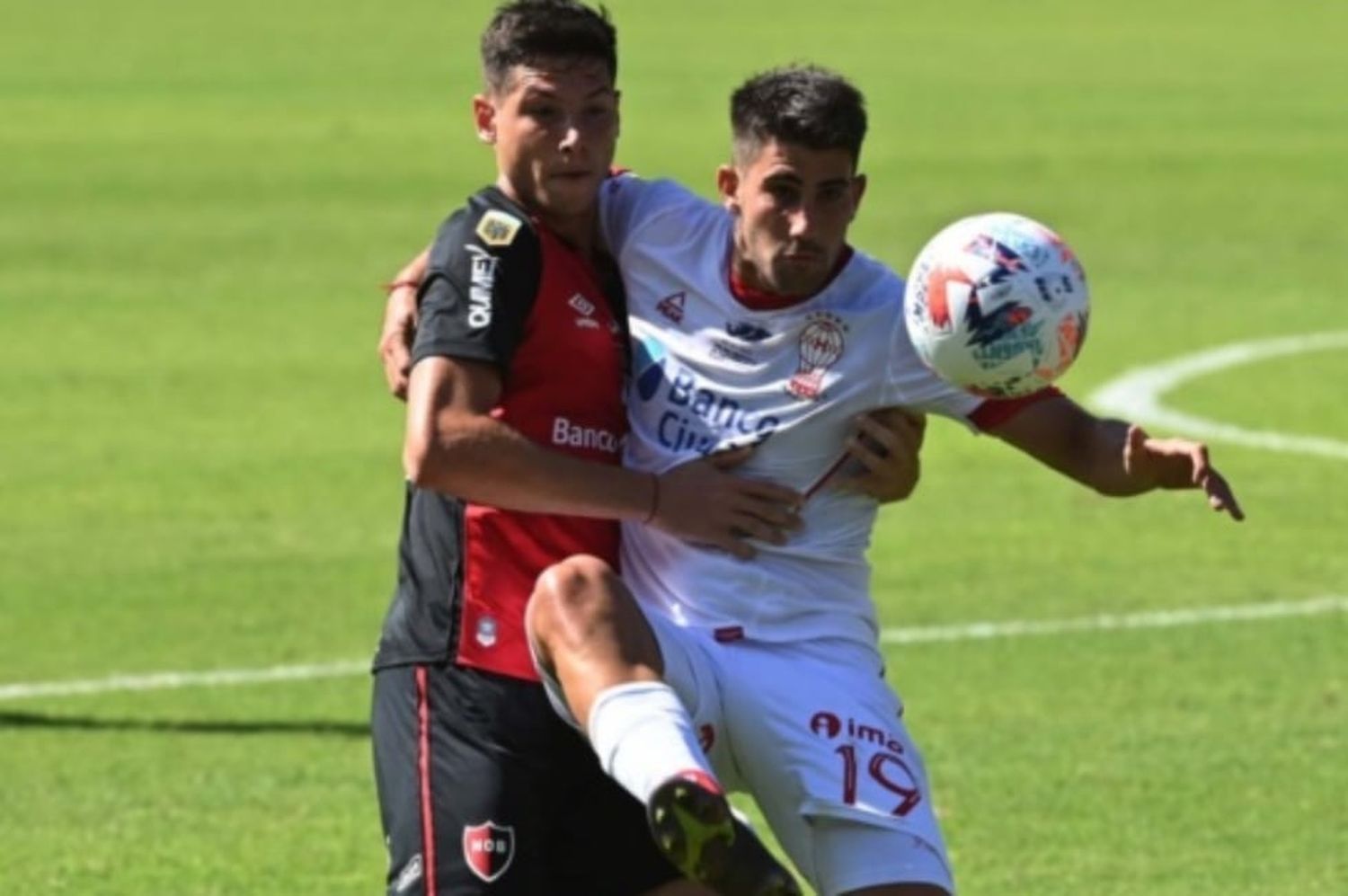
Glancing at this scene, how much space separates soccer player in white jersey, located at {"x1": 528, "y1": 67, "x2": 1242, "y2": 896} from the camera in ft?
25.0

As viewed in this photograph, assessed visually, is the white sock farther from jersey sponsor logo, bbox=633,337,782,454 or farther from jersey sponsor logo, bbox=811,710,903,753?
jersey sponsor logo, bbox=633,337,782,454

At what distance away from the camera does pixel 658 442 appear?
811cm

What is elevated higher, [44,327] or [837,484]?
[837,484]

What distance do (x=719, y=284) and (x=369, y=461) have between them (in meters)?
9.49

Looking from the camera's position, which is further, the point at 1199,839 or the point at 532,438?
the point at 1199,839

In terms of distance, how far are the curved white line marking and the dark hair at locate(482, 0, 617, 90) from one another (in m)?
10.3

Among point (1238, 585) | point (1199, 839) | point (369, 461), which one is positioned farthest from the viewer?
point (369, 461)

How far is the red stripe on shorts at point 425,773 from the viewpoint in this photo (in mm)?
7789

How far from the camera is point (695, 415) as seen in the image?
26.5ft

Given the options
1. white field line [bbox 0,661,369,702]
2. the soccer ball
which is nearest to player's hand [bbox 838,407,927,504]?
the soccer ball

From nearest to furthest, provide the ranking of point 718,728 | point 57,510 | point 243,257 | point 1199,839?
1. point 718,728
2. point 1199,839
3. point 57,510
4. point 243,257

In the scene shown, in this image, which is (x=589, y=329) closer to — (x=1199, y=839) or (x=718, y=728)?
(x=718, y=728)

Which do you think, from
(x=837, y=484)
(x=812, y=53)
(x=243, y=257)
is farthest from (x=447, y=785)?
(x=812, y=53)

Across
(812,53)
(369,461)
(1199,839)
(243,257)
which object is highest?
(1199,839)
